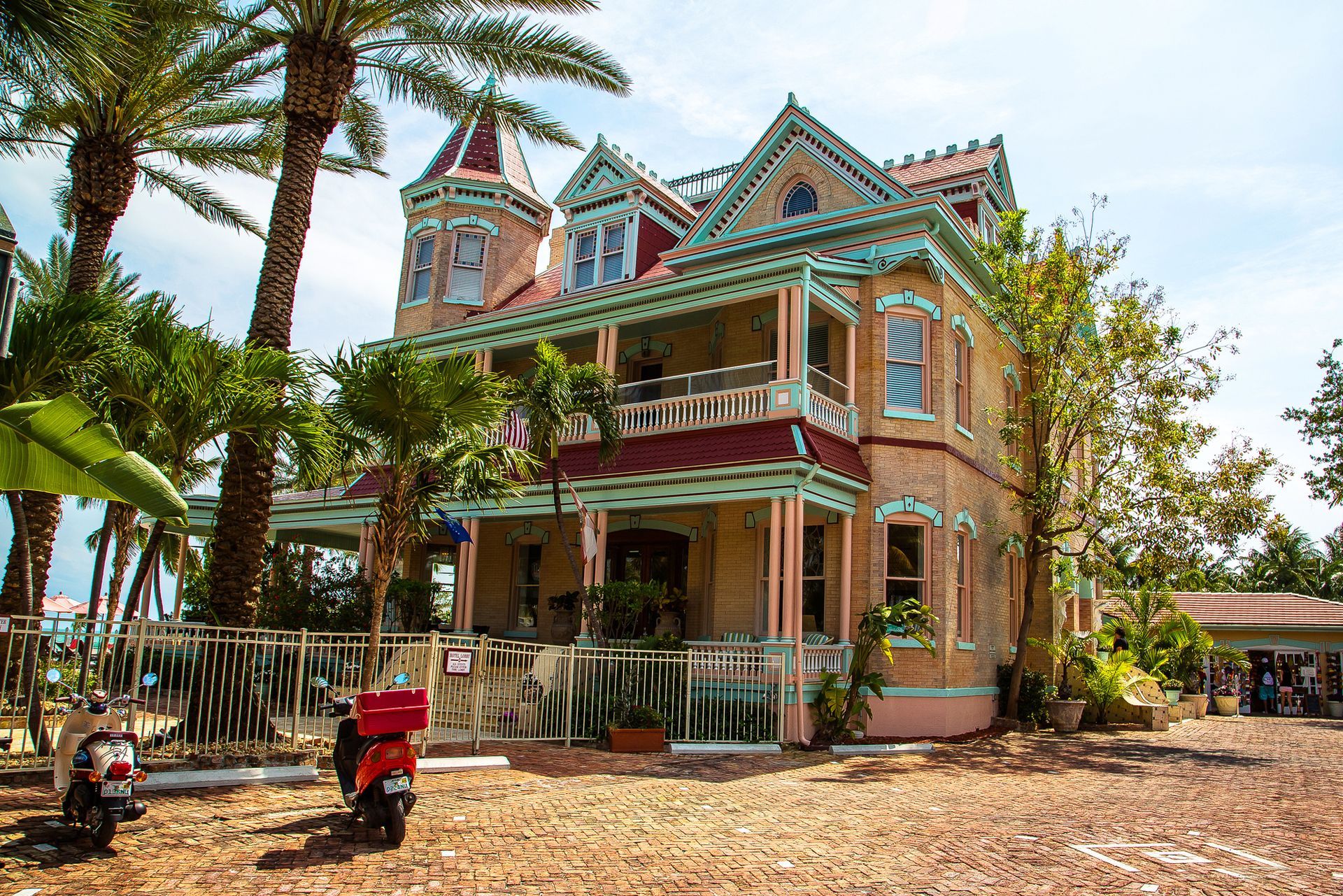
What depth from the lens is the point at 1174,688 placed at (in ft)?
91.8

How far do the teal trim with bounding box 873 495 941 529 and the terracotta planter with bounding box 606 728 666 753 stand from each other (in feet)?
20.4

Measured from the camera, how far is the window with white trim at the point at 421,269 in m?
26.1

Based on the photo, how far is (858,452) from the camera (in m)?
18.0

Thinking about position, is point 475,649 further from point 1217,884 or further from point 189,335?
point 1217,884

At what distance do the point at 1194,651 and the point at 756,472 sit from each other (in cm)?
1942

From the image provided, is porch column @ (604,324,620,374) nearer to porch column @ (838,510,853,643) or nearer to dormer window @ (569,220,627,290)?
dormer window @ (569,220,627,290)

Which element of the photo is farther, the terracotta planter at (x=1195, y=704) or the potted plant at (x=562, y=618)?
the terracotta planter at (x=1195, y=704)

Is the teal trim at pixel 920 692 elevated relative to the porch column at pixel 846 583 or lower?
lower

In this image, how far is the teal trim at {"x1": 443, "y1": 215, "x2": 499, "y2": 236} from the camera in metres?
25.8

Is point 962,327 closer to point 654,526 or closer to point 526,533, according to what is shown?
point 654,526

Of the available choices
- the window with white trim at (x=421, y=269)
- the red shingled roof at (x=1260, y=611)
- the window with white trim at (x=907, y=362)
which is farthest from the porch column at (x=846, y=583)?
the red shingled roof at (x=1260, y=611)

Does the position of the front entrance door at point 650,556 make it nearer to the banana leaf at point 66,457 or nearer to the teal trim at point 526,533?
the teal trim at point 526,533

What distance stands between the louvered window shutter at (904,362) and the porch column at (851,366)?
0.61 m

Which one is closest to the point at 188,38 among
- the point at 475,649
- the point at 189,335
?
the point at 189,335
